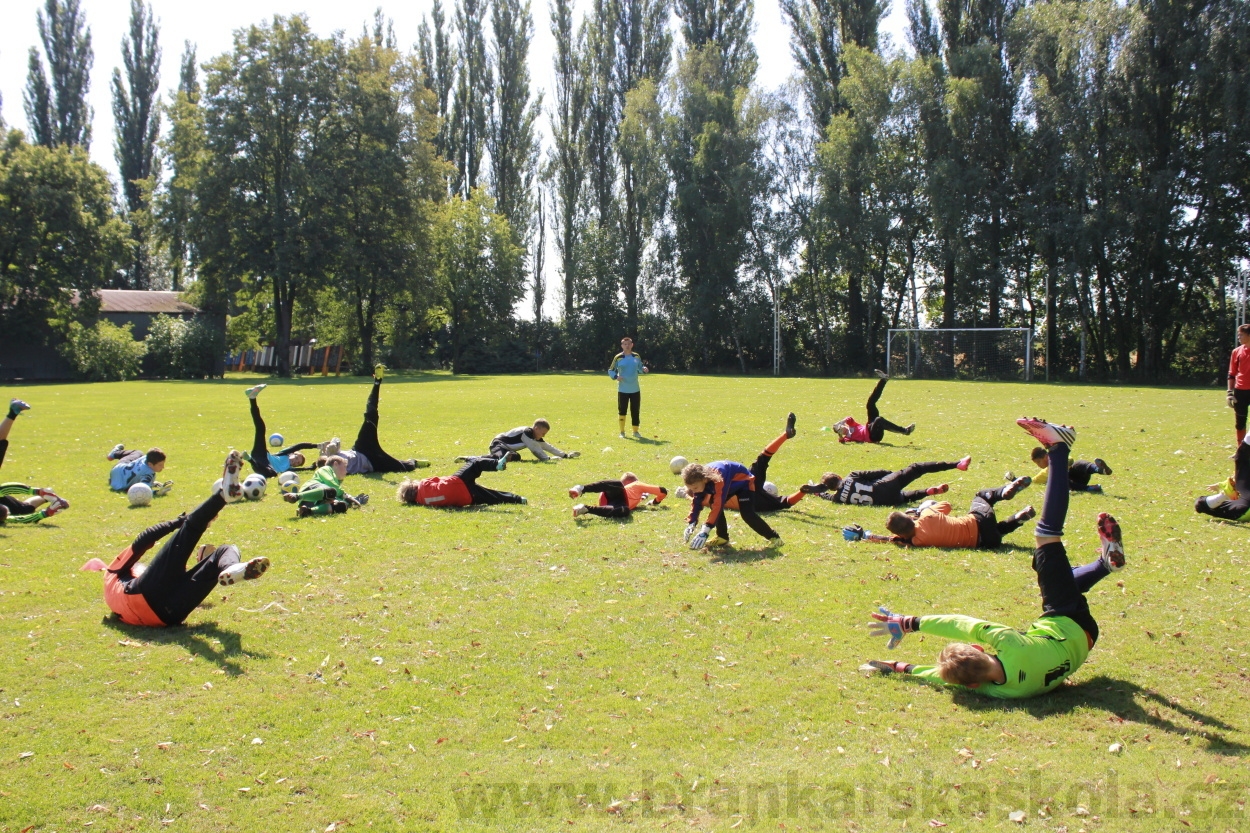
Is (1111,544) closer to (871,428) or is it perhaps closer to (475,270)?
(871,428)

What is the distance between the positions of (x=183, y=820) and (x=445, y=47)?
257 feet

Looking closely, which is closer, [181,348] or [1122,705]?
[1122,705]

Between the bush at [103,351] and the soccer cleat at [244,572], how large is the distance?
5330 centimetres

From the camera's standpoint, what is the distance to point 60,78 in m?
72.8

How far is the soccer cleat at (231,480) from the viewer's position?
751 centimetres

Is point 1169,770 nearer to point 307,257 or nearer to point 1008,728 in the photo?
point 1008,728

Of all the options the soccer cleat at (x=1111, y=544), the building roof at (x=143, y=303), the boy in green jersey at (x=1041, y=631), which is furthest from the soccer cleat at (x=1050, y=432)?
the building roof at (x=143, y=303)

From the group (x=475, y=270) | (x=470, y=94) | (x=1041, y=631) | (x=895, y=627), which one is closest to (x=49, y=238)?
(x=475, y=270)

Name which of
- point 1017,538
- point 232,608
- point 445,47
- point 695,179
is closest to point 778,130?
point 695,179

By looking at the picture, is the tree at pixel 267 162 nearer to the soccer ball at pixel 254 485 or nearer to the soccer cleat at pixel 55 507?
the soccer cleat at pixel 55 507

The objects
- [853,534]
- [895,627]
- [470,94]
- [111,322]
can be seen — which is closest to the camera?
[895,627]

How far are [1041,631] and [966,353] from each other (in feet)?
152

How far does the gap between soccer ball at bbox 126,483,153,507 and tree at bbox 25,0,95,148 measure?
250ft

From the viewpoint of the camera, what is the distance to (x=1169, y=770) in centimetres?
481
